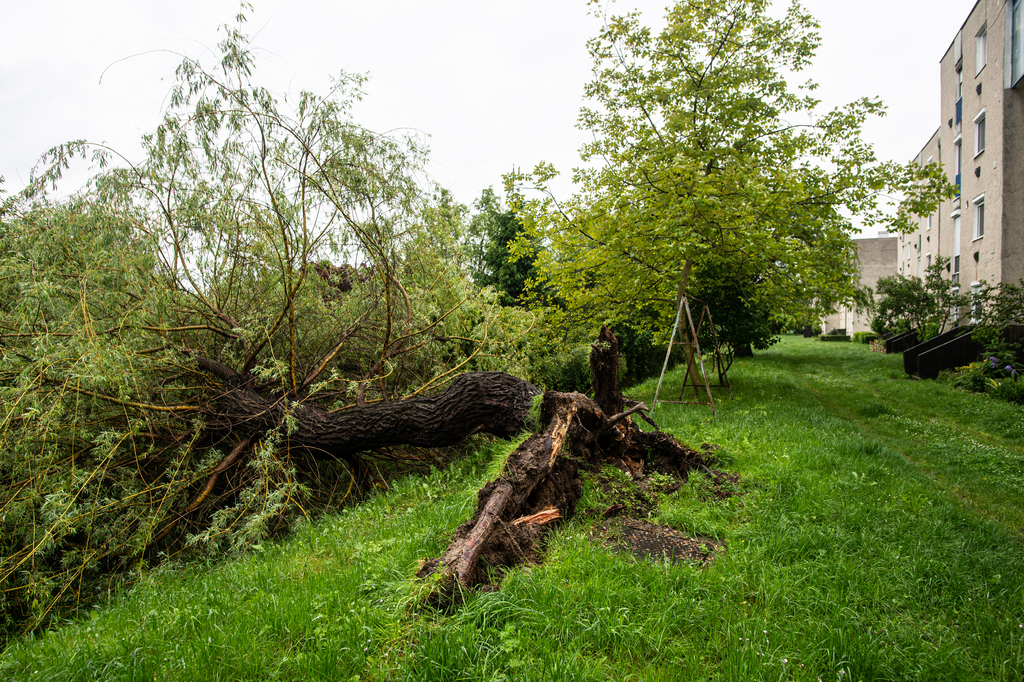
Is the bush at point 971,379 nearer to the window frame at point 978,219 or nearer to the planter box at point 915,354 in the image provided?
the planter box at point 915,354

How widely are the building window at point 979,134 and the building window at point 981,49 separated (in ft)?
5.36

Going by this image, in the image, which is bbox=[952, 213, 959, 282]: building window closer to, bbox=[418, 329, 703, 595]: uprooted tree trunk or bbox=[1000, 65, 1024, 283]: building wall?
bbox=[1000, 65, 1024, 283]: building wall

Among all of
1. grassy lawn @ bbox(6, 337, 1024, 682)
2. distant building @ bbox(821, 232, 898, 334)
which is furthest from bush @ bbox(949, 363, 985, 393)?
distant building @ bbox(821, 232, 898, 334)

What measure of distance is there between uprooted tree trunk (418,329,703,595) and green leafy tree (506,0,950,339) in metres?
3.69

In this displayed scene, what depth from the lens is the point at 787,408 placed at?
9.04 meters

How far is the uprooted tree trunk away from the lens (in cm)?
322

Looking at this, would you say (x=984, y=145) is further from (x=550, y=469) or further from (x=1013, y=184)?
(x=550, y=469)

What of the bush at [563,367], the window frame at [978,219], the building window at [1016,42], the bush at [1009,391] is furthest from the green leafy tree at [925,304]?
the bush at [563,367]

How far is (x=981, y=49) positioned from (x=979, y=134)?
2.87 meters

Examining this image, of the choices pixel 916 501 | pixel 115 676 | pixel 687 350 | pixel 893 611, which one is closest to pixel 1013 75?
pixel 687 350

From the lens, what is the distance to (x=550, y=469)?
4.34 metres

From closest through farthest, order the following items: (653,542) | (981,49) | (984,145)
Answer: (653,542) → (984,145) → (981,49)

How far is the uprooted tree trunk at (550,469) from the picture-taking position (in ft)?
10.6

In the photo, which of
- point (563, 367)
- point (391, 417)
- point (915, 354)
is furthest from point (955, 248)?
point (391, 417)
